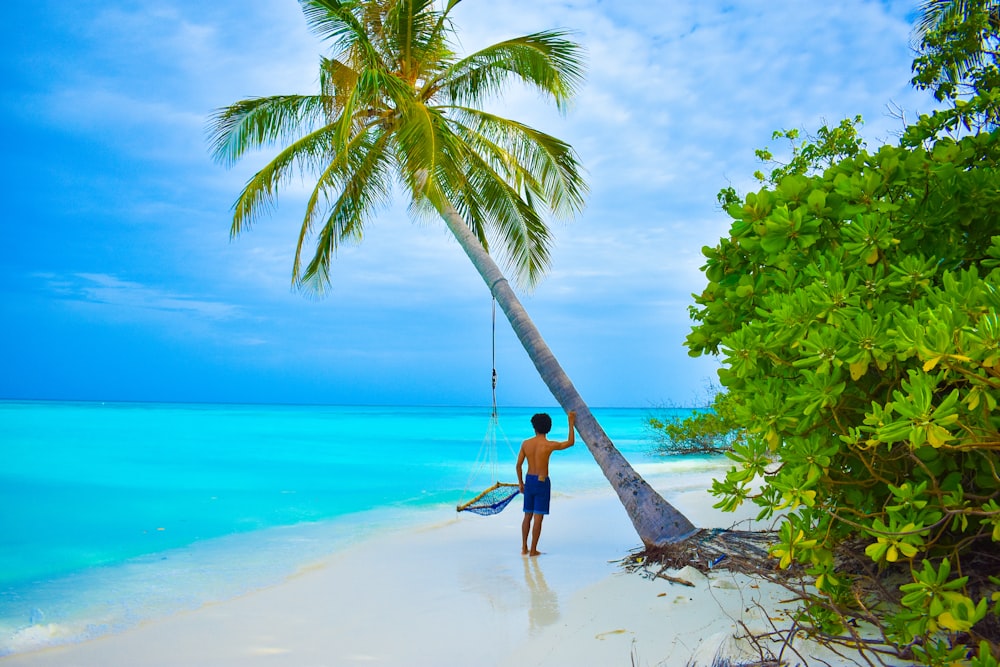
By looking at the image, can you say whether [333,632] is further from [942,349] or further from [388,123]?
[388,123]

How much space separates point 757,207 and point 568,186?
5206 millimetres

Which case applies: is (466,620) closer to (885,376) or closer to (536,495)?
(536,495)

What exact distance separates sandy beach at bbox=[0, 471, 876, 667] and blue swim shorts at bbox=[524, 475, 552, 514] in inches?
16.3

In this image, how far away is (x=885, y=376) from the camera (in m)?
2.02

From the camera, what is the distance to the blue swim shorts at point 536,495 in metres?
5.32

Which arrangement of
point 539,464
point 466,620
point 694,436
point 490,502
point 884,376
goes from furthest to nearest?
point 694,436 → point 490,502 → point 539,464 → point 466,620 → point 884,376

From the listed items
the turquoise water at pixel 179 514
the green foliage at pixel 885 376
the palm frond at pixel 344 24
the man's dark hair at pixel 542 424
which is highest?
the palm frond at pixel 344 24

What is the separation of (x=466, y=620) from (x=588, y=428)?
6.49 ft

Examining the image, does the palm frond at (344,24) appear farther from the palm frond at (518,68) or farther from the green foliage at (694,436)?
the green foliage at (694,436)

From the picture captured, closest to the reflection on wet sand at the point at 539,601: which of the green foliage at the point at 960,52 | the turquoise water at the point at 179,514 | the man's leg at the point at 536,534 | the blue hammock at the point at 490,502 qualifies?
the man's leg at the point at 536,534

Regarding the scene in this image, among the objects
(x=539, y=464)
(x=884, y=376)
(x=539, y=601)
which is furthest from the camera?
(x=539, y=464)

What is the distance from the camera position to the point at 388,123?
6918 mm

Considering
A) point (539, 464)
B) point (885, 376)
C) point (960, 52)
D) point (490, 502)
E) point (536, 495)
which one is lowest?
point (490, 502)

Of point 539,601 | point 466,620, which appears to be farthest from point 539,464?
point 466,620
